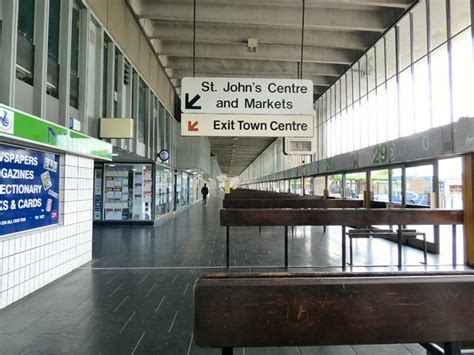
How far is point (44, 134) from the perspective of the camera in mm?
3643

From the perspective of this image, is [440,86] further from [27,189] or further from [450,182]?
[27,189]

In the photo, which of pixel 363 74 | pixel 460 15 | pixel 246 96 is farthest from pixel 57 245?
pixel 363 74

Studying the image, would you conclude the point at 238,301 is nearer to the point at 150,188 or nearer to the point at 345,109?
the point at 150,188

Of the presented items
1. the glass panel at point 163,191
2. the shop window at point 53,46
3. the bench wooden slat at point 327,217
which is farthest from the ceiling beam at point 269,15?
the bench wooden slat at point 327,217

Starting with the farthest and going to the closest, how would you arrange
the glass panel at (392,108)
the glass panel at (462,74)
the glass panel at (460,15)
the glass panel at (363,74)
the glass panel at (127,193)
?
the glass panel at (363,74) → the glass panel at (127,193) → the glass panel at (392,108) → the glass panel at (460,15) → the glass panel at (462,74)

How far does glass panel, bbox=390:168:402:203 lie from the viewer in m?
8.15

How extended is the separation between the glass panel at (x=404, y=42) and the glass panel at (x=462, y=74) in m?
2.21

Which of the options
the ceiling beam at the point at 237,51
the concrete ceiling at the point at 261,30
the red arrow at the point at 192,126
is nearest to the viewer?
the red arrow at the point at 192,126

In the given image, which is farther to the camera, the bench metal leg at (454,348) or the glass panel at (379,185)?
the glass panel at (379,185)

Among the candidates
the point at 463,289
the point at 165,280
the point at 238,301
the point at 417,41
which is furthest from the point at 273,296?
the point at 417,41

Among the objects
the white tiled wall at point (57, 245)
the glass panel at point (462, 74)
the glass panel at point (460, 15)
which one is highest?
the glass panel at point (460, 15)

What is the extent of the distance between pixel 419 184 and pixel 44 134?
7394 mm

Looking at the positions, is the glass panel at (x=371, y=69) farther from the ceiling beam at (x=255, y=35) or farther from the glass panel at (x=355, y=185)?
the glass panel at (x=355, y=185)

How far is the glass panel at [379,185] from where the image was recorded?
888cm
